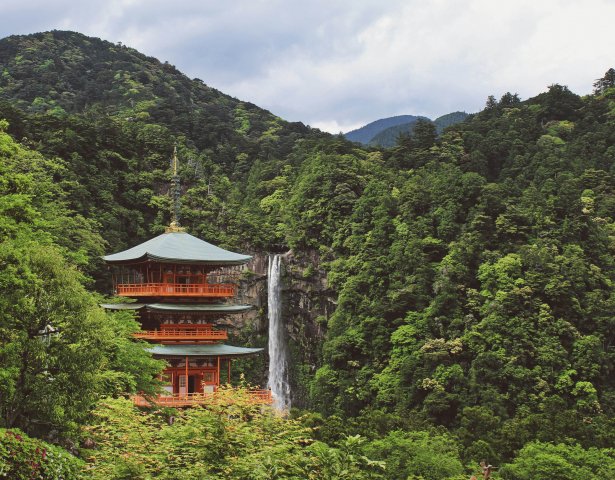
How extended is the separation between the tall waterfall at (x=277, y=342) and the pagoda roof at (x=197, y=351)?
13.5m

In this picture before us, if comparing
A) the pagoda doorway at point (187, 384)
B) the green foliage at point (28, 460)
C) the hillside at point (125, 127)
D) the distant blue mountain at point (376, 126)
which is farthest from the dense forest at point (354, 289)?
the distant blue mountain at point (376, 126)

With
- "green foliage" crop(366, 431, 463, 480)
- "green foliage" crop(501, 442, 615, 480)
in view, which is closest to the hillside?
"green foliage" crop(366, 431, 463, 480)

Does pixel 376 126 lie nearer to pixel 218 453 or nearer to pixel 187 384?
pixel 187 384

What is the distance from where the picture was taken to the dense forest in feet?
48.1

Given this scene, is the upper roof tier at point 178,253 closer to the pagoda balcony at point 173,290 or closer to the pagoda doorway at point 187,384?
the pagoda balcony at point 173,290

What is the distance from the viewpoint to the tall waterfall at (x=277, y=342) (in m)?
44.5

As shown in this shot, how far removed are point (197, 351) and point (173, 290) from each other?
2641 mm

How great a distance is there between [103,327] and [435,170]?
3646 cm

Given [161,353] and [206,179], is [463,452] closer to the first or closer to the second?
[161,353]

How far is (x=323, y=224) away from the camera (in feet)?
155

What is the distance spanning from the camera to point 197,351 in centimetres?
3008

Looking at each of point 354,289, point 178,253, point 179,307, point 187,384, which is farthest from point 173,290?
point 354,289

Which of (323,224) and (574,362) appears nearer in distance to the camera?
(574,362)

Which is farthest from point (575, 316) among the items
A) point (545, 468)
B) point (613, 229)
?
point (545, 468)
